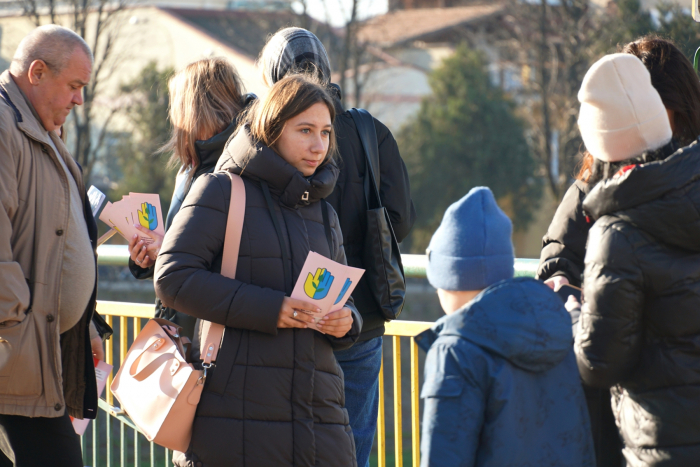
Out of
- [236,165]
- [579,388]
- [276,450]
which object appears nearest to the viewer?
[579,388]

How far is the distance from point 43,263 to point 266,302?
0.88m

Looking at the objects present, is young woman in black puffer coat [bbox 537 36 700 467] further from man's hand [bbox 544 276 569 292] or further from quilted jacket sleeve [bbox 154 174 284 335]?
quilted jacket sleeve [bbox 154 174 284 335]

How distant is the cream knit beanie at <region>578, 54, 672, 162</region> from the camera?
7.45 ft

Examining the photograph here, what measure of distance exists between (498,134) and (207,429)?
21788 mm

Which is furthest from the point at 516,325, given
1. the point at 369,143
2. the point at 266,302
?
the point at 369,143

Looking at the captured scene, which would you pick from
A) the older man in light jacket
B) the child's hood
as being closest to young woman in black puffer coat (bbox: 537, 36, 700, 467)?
the child's hood

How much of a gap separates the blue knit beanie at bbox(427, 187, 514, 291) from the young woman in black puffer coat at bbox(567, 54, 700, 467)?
25 cm

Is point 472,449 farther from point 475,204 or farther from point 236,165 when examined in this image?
point 236,165

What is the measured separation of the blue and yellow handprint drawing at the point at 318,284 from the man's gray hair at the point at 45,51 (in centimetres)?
129

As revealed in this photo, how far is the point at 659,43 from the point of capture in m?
2.80

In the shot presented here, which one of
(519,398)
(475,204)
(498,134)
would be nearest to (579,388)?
(519,398)

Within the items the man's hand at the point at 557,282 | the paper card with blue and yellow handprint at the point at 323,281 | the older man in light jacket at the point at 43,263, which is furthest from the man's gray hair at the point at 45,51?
the man's hand at the point at 557,282

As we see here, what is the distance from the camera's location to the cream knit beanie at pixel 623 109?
7.45 feet

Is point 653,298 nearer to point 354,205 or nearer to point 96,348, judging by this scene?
point 354,205
